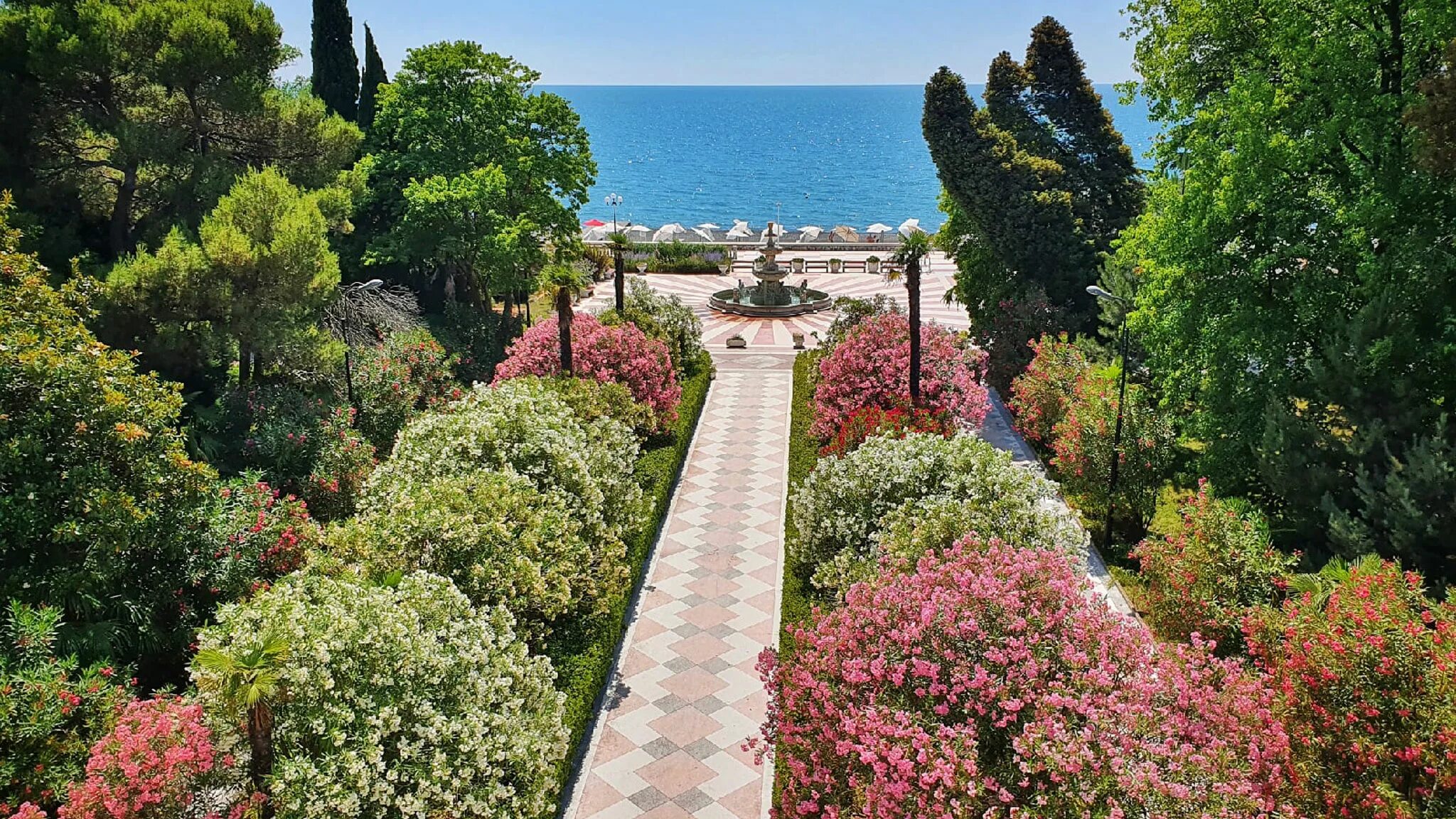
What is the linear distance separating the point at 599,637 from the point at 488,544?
234 centimetres

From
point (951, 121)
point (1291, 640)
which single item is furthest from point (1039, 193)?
point (1291, 640)

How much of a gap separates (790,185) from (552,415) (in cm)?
11500

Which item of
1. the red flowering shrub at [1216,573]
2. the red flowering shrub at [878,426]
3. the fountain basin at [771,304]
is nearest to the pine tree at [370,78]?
the fountain basin at [771,304]

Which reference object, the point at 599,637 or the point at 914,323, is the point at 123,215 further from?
the point at 914,323

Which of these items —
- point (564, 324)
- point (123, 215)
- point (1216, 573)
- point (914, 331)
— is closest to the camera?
point (1216, 573)

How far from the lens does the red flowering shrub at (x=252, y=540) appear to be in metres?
12.7

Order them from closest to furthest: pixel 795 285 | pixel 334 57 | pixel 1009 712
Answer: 1. pixel 1009 712
2. pixel 334 57
3. pixel 795 285

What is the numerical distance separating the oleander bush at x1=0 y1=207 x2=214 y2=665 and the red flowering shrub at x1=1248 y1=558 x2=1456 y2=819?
13.1 meters

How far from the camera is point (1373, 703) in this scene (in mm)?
8000

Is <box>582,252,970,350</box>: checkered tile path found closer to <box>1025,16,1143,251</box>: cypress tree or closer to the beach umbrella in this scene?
the beach umbrella

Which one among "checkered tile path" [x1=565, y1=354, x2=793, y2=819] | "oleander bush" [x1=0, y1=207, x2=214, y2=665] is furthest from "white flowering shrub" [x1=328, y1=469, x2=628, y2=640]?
"oleander bush" [x1=0, y1=207, x2=214, y2=665]

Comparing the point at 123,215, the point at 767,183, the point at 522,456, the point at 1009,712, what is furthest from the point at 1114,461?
the point at 767,183

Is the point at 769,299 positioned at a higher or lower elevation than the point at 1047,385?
higher

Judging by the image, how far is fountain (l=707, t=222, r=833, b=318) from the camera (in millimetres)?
37469
